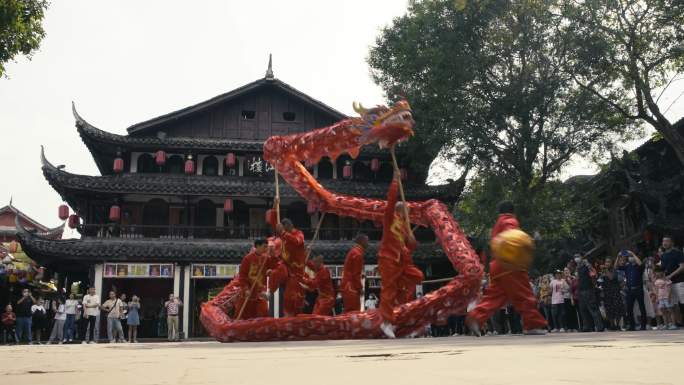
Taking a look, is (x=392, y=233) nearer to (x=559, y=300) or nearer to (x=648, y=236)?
(x=559, y=300)

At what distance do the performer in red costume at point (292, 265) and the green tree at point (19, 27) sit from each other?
6528 millimetres

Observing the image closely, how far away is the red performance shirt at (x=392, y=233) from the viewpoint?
7.72 metres

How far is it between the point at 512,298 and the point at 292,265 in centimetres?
399

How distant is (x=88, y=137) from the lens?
20812 mm

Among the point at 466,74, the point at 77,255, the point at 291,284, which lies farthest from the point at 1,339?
the point at 466,74

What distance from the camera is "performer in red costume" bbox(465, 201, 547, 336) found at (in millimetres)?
6453

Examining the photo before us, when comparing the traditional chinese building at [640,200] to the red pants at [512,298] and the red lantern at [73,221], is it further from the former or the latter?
the red lantern at [73,221]

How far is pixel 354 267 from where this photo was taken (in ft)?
29.3

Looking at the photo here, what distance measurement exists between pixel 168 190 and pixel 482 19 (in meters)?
Result: 11.9

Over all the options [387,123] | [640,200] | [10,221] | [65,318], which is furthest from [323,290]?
[10,221]

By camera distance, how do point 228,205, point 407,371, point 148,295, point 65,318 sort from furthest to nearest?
point 148,295, point 228,205, point 65,318, point 407,371

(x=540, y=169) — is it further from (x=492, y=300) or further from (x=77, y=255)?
(x=77, y=255)

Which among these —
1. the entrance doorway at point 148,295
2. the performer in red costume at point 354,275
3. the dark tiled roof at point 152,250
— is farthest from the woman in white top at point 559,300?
the entrance doorway at point 148,295

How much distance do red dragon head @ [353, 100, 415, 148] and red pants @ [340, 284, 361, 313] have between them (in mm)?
2399
